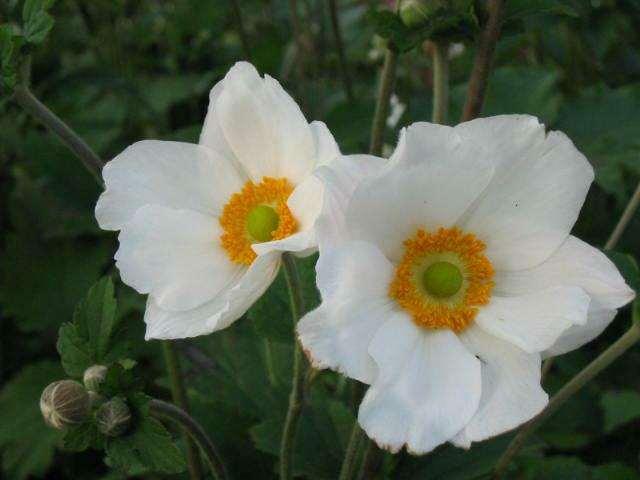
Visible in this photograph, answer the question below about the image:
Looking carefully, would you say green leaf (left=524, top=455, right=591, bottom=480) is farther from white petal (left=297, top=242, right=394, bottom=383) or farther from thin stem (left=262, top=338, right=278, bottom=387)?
white petal (left=297, top=242, right=394, bottom=383)

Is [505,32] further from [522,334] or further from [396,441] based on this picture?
[396,441]

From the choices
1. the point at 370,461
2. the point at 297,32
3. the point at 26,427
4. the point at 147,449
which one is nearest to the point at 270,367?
the point at 370,461

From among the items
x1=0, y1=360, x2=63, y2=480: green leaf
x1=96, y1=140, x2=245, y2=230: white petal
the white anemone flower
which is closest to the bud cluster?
the white anemone flower

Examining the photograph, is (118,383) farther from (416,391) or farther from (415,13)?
(415,13)

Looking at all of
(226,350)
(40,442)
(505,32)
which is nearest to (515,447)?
(505,32)

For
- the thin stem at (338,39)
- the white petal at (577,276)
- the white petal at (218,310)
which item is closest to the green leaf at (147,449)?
the white petal at (218,310)

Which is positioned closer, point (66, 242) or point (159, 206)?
point (159, 206)

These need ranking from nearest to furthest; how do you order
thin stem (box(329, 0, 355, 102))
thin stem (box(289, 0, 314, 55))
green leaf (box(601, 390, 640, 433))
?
green leaf (box(601, 390, 640, 433)) < thin stem (box(329, 0, 355, 102)) < thin stem (box(289, 0, 314, 55))
